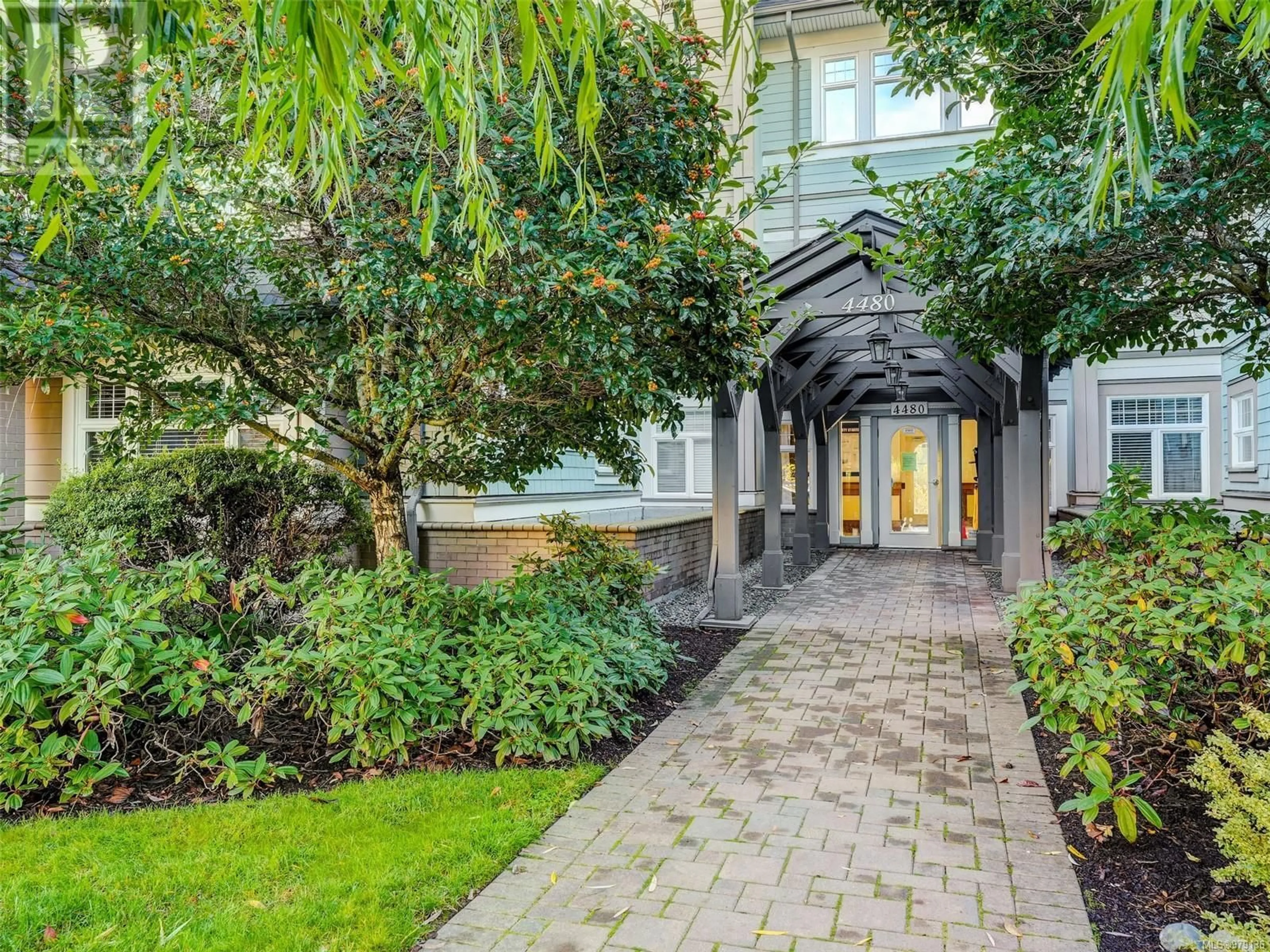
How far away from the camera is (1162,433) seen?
12.7 m

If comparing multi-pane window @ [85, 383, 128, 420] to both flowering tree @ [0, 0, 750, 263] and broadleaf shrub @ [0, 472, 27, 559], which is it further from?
flowering tree @ [0, 0, 750, 263]

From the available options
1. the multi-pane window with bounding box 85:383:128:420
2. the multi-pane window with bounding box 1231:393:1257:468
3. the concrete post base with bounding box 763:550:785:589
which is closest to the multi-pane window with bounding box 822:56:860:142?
the multi-pane window with bounding box 1231:393:1257:468

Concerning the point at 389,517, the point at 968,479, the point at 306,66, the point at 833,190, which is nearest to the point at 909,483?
the point at 968,479

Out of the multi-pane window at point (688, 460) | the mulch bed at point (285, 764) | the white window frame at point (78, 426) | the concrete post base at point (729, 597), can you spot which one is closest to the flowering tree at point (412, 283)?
the mulch bed at point (285, 764)

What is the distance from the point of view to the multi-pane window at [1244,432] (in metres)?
8.23

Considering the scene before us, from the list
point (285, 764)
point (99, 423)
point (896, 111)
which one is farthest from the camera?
point (896, 111)

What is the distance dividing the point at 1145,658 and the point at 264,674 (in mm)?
3992

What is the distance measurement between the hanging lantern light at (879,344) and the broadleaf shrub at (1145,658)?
4.01m

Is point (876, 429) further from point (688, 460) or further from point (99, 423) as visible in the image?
point (99, 423)

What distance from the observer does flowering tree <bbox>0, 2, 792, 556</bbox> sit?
153 inches

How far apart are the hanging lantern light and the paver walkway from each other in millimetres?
3423

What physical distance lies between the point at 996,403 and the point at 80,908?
10.3 m

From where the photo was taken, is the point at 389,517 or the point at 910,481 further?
the point at 910,481

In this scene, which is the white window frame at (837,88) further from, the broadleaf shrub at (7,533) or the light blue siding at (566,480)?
the broadleaf shrub at (7,533)
